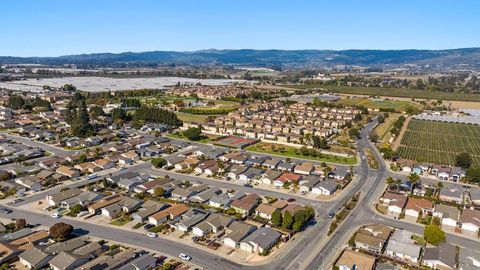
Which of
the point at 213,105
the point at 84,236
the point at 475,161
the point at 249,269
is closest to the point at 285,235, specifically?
the point at 249,269

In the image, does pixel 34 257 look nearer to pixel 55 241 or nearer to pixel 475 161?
pixel 55 241

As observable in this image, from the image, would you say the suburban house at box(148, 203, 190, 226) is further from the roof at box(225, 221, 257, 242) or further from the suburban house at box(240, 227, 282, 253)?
the suburban house at box(240, 227, 282, 253)

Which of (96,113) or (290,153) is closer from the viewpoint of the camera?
(290,153)

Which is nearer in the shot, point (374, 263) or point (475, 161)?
point (374, 263)

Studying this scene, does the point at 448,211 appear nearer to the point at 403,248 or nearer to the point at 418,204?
the point at 418,204

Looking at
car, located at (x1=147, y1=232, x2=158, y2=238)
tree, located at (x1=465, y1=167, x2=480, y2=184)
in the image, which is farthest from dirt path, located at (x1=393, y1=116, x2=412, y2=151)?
car, located at (x1=147, y1=232, x2=158, y2=238)

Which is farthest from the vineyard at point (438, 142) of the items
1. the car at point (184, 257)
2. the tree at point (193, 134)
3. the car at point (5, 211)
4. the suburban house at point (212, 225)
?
the car at point (5, 211)

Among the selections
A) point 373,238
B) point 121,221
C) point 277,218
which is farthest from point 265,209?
point 121,221
